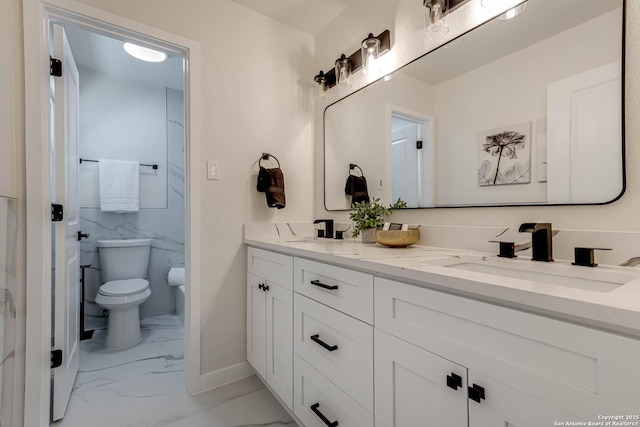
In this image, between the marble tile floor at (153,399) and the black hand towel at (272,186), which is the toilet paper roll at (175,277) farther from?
the black hand towel at (272,186)

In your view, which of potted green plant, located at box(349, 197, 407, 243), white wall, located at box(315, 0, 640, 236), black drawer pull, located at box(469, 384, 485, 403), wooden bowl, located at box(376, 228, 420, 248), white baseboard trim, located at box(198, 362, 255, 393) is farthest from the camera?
white baseboard trim, located at box(198, 362, 255, 393)

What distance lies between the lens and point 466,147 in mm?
1224

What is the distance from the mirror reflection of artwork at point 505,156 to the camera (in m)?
1.03

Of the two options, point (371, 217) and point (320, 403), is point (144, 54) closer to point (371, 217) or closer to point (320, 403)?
point (371, 217)

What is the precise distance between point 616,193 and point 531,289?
60 centimetres

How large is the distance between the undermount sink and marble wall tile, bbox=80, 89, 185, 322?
2.78 metres

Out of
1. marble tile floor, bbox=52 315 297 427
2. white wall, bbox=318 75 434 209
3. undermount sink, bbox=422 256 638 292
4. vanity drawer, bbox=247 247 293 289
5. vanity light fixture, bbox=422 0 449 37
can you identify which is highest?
vanity light fixture, bbox=422 0 449 37

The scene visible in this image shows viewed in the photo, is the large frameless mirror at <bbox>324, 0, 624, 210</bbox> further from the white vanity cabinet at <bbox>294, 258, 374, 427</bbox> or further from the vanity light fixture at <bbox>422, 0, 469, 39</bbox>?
the white vanity cabinet at <bbox>294, 258, 374, 427</bbox>

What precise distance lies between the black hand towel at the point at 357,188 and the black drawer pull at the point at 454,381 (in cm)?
114

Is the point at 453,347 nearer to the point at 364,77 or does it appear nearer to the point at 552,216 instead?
the point at 552,216

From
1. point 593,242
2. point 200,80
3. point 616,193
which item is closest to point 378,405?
point 593,242

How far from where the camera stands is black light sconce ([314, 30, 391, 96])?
5.08 feet

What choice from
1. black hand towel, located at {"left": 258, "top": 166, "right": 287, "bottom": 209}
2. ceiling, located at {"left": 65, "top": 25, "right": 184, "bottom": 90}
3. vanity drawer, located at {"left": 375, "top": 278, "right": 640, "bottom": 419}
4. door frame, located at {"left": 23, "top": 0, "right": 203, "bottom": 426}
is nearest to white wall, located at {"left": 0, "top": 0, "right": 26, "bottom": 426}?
door frame, located at {"left": 23, "top": 0, "right": 203, "bottom": 426}

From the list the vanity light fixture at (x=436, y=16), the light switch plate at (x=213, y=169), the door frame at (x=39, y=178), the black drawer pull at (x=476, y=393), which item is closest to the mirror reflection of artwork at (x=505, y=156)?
the vanity light fixture at (x=436, y=16)
